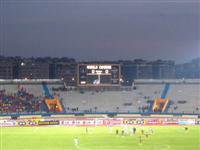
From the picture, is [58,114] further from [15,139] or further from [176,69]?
[176,69]

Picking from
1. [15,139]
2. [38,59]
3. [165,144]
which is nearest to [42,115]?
[15,139]

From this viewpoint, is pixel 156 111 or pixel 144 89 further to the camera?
pixel 144 89

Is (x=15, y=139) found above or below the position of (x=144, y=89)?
below

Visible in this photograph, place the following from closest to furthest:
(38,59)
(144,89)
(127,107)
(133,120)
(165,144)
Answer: (165,144), (133,120), (127,107), (144,89), (38,59)

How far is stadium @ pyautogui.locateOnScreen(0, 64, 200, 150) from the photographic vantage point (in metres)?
49.7

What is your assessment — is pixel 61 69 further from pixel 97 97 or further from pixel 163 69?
pixel 97 97

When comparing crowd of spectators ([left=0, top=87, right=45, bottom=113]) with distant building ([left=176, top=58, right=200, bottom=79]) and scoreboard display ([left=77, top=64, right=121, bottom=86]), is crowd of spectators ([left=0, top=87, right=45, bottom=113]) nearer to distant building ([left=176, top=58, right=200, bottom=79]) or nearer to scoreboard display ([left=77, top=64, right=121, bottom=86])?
scoreboard display ([left=77, top=64, right=121, bottom=86])

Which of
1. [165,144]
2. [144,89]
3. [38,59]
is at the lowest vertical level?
[165,144]

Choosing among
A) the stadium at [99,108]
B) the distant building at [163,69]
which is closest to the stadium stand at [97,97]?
the stadium at [99,108]

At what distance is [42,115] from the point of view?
7000 centimetres

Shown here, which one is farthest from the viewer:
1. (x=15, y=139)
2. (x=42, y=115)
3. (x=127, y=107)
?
(x=127, y=107)

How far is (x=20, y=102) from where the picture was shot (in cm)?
7494

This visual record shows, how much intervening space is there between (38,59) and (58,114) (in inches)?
3511

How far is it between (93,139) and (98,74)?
31.4 meters
